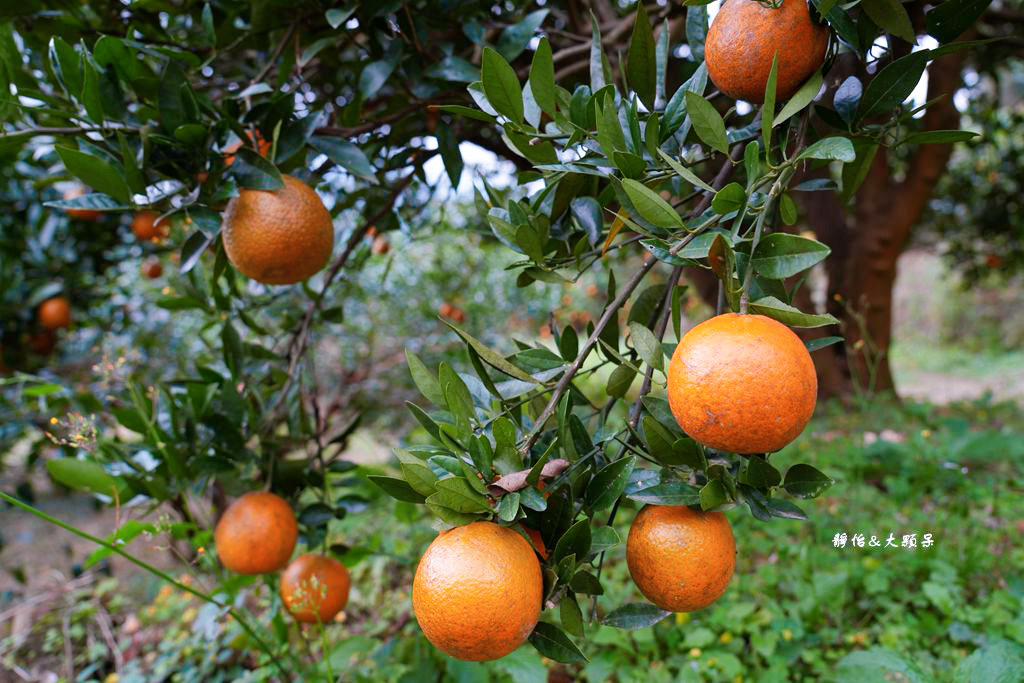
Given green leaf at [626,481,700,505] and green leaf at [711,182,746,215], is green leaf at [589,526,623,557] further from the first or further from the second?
green leaf at [711,182,746,215]

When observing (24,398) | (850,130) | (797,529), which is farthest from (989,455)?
(24,398)

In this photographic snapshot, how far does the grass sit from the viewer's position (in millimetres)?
1413

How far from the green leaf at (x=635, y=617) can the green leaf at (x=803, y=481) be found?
0.21 meters

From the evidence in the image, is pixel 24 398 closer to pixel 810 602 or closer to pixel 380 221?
pixel 380 221

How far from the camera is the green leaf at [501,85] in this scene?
73 centimetres

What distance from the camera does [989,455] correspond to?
2.38m

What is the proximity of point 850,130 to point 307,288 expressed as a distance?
1.02 metres

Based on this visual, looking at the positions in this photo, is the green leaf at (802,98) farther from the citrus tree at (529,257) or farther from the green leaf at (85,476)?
the green leaf at (85,476)

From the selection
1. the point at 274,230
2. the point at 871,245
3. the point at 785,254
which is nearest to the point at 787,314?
the point at 785,254

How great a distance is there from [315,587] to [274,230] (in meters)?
0.66

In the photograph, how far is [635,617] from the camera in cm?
79

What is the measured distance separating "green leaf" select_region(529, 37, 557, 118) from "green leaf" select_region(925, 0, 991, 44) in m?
0.42

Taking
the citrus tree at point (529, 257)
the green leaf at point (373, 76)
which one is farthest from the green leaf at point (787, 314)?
the green leaf at point (373, 76)

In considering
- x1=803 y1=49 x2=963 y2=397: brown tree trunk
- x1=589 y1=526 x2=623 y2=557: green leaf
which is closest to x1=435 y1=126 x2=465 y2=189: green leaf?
x1=589 y1=526 x2=623 y2=557: green leaf
